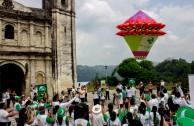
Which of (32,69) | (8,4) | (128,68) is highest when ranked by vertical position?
(8,4)

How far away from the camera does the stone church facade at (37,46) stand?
90.3ft

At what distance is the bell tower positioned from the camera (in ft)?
98.4

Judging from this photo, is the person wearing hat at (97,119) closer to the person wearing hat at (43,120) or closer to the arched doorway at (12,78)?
the person wearing hat at (43,120)

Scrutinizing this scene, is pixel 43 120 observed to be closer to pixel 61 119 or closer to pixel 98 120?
pixel 61 119

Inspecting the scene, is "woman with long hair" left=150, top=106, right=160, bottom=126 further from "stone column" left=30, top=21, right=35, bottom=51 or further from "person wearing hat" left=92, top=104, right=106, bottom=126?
"stone column" left=30, top=21, right=35, bottom=51

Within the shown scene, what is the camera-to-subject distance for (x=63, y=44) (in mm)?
30750

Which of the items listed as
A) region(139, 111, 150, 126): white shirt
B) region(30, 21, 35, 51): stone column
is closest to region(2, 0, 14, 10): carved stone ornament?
region(30, 21, 35, 51): stone column

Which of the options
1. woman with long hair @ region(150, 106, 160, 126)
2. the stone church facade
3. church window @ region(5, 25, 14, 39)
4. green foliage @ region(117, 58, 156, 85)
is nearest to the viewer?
woman with long hair @ region(150, 106, 160, 126)

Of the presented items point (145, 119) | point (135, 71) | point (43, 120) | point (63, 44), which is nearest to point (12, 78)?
point (63, 44)

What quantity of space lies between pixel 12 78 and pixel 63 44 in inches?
277

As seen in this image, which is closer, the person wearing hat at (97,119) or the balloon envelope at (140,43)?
the person wearing hat at (97,119)

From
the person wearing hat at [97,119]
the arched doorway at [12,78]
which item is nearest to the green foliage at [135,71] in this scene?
the arched doorway at [12,78]

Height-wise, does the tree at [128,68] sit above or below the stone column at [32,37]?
below

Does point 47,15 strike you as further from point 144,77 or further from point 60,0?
point 144,77
